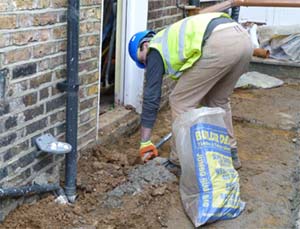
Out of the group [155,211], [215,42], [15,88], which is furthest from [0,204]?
[215,42]

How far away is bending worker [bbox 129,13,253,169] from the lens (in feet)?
12.0

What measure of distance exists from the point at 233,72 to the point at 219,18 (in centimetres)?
Result: 44

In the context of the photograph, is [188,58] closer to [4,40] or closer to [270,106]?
[4,40]

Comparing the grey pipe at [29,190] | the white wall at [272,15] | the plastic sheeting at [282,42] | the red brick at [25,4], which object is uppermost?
the red brick at [25,4]

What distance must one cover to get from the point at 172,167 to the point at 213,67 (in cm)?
86

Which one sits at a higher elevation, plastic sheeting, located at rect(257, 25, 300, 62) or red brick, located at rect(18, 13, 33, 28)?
red brick, located at rect(18, 13, 33, 28)

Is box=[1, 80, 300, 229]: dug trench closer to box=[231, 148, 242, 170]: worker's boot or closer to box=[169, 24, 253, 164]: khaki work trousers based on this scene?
box=[231, 148, 242, 170]: worker's boot

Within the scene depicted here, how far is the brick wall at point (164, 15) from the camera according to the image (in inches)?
199

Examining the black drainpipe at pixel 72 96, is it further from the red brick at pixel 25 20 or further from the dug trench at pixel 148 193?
the red brick at pixel 25 20

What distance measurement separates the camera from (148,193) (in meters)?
3.52

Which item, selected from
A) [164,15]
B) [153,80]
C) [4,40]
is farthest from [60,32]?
[164,15]

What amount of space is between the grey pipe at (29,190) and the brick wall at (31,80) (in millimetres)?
46

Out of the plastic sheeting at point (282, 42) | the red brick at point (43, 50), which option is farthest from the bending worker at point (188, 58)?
the plastic sheeting at point (282, 42)

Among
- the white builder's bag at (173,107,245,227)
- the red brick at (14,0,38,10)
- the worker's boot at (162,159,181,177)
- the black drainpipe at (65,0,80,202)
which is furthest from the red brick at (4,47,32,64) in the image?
the worker's boot at (162,159,181,177)
